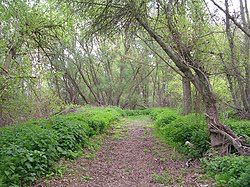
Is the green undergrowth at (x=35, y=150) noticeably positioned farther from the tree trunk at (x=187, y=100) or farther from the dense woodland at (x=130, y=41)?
the tree trunk at (x=187, y=100)

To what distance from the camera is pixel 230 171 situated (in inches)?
220

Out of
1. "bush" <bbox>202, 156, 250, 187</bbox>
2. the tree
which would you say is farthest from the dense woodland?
"bush" <bbox>202, 156, 250, 187</bbox>

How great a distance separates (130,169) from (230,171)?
278 centimetres

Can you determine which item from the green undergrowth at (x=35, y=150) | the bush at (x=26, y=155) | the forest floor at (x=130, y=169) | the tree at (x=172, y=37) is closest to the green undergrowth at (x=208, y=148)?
the forest floor at (x=130, y=169)

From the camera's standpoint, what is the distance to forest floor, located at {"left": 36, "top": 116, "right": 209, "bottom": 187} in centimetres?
627

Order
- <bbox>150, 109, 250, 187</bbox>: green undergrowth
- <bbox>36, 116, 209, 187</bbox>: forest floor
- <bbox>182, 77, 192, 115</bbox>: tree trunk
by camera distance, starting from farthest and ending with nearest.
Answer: <bbox>182, 77, 192, 115</bbox>: tree trunk
<bbox>36, 116, 209, 187</bbox>: forest floor
<bbox>150, 109, 250, 187</bbox>: green undergrowth

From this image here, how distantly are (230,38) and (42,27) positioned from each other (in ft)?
23.7

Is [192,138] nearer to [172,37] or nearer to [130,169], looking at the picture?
[130,169]

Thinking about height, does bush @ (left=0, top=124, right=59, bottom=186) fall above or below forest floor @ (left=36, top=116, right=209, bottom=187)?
above

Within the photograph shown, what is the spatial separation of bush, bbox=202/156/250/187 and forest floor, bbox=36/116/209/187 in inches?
11.4

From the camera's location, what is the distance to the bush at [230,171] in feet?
16.5

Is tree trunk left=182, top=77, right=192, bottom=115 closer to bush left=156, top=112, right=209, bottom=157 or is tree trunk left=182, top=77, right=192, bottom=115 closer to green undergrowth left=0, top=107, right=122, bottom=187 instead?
bush left=156, top=112, right=209, bottom=157

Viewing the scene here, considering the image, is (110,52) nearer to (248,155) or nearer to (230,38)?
(230,38)

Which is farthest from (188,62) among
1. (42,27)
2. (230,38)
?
(42,27)
